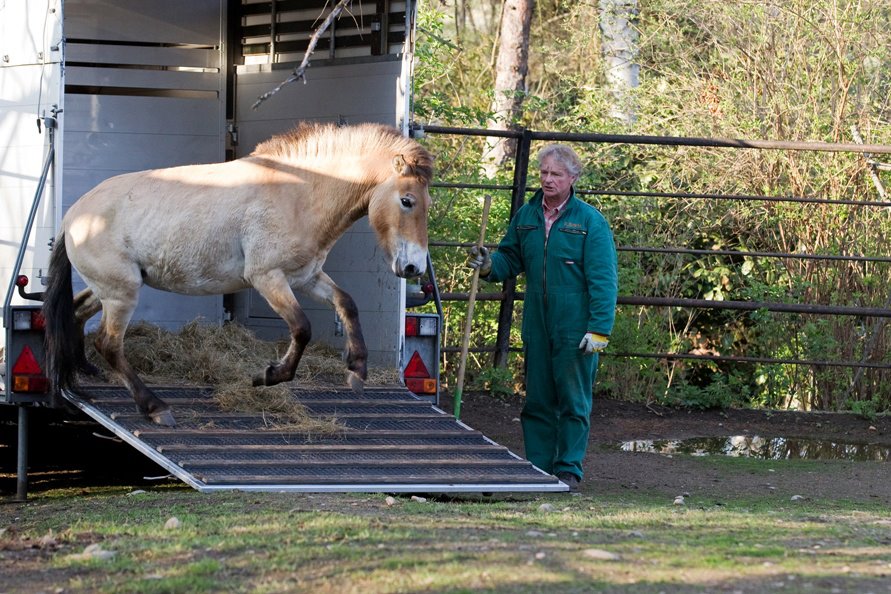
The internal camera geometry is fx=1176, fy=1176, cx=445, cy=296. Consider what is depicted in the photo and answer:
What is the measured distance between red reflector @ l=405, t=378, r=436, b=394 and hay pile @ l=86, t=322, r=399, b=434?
12 centimetres

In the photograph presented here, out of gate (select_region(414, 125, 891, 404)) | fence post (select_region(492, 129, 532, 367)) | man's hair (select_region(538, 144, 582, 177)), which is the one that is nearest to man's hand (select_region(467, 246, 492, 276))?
man's hair (select_region(538, 144, 582, 177))

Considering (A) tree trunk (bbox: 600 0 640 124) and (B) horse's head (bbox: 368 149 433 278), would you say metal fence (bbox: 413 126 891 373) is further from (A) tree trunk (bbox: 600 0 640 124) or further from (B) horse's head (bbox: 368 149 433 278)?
(A) tree trunk (bbox: 600 0 640 124)

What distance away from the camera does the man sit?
253 inches

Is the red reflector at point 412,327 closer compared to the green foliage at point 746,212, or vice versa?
the red reflector at point 412,327

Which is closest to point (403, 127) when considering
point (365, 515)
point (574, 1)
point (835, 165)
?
point (365, 515)

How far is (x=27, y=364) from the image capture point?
20.7ft

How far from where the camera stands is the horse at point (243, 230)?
625cm

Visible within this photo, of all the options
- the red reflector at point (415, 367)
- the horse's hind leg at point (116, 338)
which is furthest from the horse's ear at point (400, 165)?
the horse's hind leg at point (116, 338)

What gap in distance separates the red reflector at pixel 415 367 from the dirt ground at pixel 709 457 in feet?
3.78

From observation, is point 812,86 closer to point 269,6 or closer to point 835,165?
point 835,165

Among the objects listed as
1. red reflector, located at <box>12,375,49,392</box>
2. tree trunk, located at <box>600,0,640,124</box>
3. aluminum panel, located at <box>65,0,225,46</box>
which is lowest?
red reflector, located at <box>12,375,49,392</box>

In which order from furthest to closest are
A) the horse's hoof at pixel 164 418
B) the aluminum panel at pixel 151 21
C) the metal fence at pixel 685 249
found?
the metal fence at pixel 685 249 → the aluminum panel at pixel 151 21 → the horse's hoof at pixel 164 418

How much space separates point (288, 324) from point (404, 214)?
2.82 ft

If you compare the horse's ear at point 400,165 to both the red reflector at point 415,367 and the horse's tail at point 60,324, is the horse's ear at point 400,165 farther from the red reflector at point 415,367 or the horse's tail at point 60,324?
the horse's tail at point 60,324
